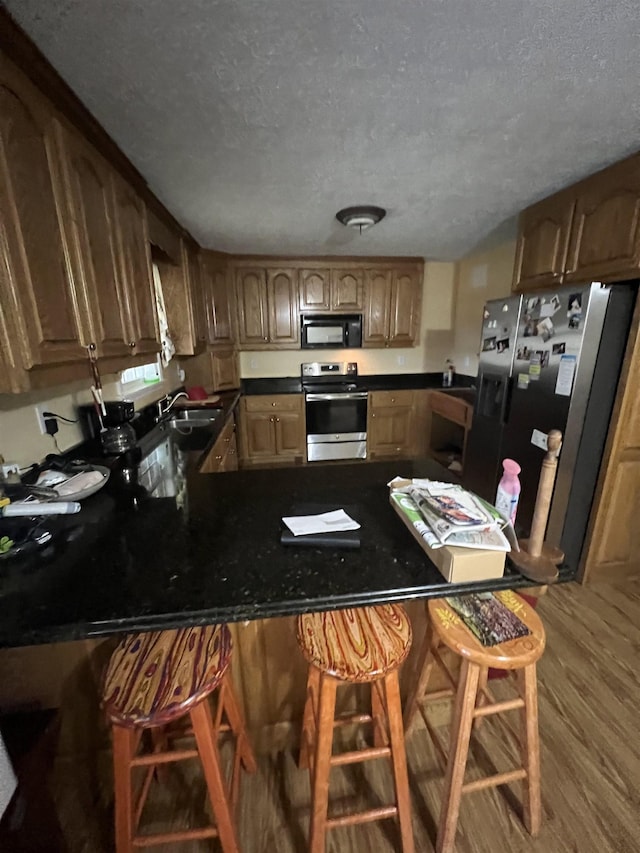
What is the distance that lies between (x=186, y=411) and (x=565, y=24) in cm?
283

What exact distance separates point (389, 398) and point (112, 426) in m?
2.67

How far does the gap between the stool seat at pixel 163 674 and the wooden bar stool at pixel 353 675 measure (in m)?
0.24

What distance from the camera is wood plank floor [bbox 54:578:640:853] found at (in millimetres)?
1039

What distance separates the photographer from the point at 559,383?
1.82 meters

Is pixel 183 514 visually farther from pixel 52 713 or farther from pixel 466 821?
pixel 466 821

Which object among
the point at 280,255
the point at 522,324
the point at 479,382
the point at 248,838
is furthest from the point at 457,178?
the point at 248,838

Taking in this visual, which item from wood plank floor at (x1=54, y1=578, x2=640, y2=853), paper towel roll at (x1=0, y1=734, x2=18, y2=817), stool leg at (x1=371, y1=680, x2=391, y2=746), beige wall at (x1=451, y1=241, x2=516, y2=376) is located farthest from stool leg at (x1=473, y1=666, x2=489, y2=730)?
beige wall at (x1=451, y1=241, x2=516, y2=376)

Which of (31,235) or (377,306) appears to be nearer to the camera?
(31,235)

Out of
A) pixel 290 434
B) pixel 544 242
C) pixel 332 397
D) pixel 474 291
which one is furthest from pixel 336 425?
pixel 544 242

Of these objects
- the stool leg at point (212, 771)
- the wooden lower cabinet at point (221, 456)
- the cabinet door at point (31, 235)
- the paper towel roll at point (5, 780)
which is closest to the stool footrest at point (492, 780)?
the stool leg at point (212, 771)

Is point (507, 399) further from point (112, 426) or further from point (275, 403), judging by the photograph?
point (112, 426)

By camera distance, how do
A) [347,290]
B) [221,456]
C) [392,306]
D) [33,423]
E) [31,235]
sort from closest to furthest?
[31,235] → [33,423] → [221,456] → [347,290] → [392,306]

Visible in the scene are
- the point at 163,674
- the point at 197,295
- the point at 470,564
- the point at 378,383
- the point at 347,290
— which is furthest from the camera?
the point at 378,383

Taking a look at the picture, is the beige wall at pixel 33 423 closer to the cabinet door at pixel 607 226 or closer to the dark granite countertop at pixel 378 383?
the dark granite countertop at pixel 378 383
